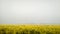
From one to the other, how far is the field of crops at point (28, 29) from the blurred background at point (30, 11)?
0.24m

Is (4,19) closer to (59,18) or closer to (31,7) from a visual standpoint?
(31,7)

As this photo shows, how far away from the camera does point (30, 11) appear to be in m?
1.24

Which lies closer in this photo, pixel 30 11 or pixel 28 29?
pixel 28 29

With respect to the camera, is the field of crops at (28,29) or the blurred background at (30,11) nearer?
the field of crops at (28,29)

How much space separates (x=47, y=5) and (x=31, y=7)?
8.9 inches

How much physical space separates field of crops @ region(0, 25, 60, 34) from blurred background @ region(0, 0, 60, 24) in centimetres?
24

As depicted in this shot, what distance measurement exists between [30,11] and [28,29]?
345 millimetres

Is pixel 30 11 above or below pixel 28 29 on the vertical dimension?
above

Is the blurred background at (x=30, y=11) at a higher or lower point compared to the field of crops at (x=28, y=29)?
higher

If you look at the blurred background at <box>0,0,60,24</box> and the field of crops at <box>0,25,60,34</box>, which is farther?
the blurred background at <box>0,0,60,24</box>

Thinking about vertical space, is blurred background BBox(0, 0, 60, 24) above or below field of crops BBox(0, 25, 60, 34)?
above

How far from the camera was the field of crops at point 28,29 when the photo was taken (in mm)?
947

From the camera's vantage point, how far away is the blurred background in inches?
48.1

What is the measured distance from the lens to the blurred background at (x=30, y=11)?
4.00 ft
